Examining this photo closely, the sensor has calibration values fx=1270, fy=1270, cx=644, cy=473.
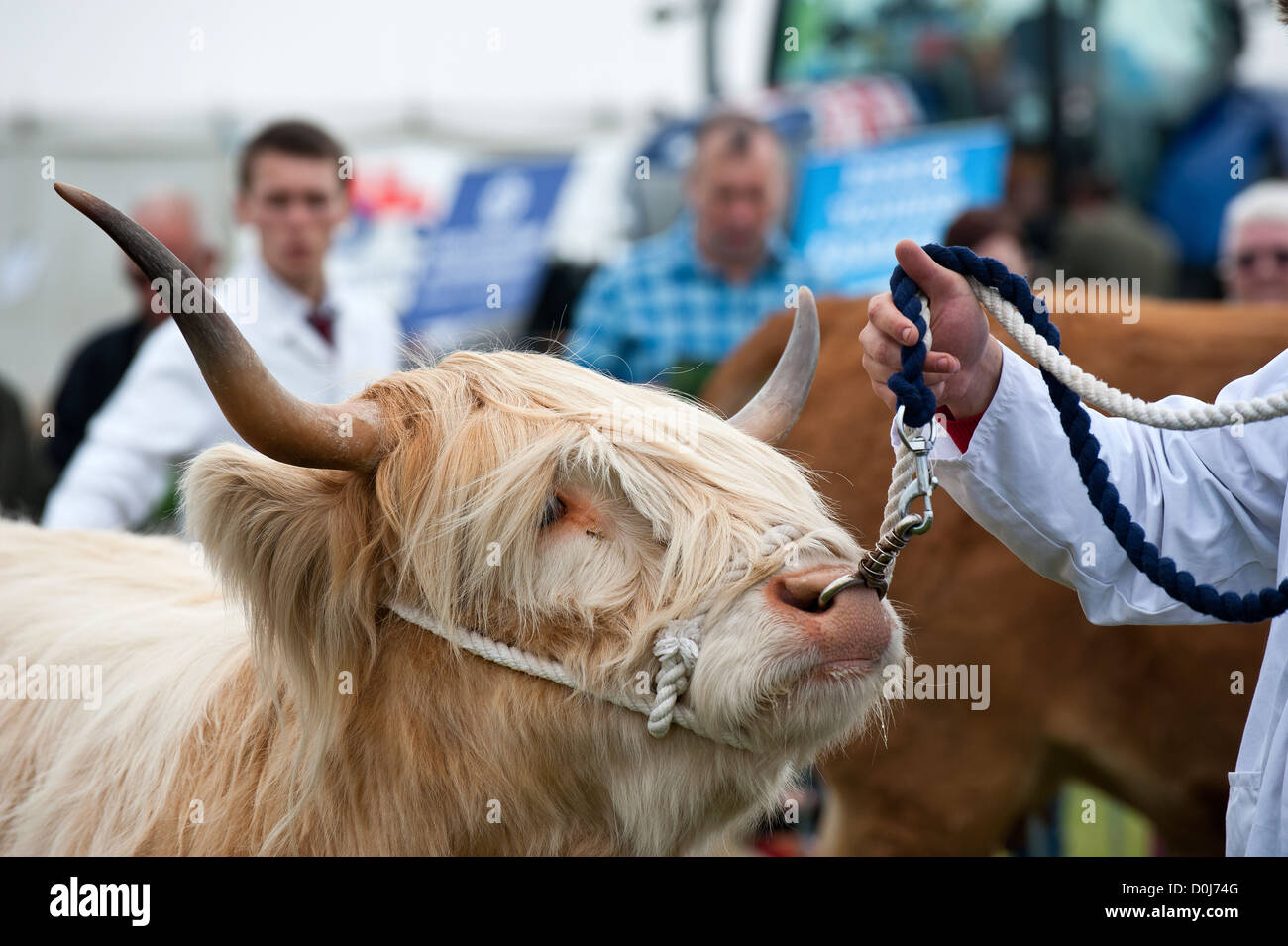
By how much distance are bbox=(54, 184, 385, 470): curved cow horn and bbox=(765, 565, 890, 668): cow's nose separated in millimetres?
805

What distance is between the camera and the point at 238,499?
2.24 metres

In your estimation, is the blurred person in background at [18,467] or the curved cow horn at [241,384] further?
the blurred person in background at [18,467]

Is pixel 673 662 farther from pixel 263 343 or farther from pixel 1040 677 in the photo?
pixel 263 343

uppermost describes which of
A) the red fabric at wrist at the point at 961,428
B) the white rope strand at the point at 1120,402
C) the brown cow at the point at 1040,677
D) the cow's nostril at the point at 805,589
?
the white rope strand at the point at 1120,402

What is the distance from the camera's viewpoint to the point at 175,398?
4.28 m

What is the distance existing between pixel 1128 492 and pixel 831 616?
0.60 m

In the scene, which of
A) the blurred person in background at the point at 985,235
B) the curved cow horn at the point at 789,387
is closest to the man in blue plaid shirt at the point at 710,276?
the blurred person in background at the point at 985,235

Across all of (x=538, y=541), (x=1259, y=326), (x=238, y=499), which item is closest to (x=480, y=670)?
(x=538, y=541)

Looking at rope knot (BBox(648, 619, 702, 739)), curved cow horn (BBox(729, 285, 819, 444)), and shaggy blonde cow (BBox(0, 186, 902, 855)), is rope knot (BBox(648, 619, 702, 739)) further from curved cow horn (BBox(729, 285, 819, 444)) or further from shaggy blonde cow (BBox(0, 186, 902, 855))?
curved cow horn (BBox(729, 285, 819, 444))

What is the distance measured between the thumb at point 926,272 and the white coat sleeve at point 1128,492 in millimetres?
174

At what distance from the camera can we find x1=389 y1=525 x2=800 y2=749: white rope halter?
2111 mm

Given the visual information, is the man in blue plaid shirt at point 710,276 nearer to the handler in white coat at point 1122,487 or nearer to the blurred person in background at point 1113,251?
the blurred person in background at point 1113,251

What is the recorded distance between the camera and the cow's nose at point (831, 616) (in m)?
2.04
